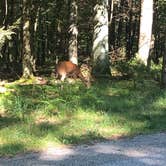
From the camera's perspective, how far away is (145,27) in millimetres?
22531

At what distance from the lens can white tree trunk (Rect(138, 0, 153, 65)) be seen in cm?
2222

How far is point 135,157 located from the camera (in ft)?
32.6

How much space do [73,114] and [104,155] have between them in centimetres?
387

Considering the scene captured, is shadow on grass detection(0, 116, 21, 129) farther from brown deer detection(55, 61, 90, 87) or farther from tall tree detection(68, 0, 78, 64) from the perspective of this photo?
tall tree detection(68, 0, 78, 64)

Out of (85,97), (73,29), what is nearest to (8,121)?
(85,97)

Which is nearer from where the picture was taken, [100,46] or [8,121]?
[8,121]

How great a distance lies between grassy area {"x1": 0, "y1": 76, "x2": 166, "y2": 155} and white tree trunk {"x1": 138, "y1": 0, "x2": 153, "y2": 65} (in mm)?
4870

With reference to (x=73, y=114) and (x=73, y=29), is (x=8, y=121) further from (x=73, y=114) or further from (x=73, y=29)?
(x=73, y=29)

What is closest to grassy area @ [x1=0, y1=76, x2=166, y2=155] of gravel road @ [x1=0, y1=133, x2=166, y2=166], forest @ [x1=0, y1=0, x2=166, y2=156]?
forest @ [x1=0, y1=0, x2=166, y2=156]

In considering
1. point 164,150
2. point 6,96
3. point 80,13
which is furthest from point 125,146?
point 80,13

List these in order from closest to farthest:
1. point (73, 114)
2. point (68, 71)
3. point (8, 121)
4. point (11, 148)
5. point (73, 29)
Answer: point (11, 148) → point (8, 121) → point (73, 114) → point (68, 71) → point (73, 29)

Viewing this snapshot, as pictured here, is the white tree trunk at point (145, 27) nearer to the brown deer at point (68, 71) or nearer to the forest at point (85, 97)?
the forest at point (85, 97)

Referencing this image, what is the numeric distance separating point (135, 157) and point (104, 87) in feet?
26.1

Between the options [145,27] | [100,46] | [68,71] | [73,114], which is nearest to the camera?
[73,114]
